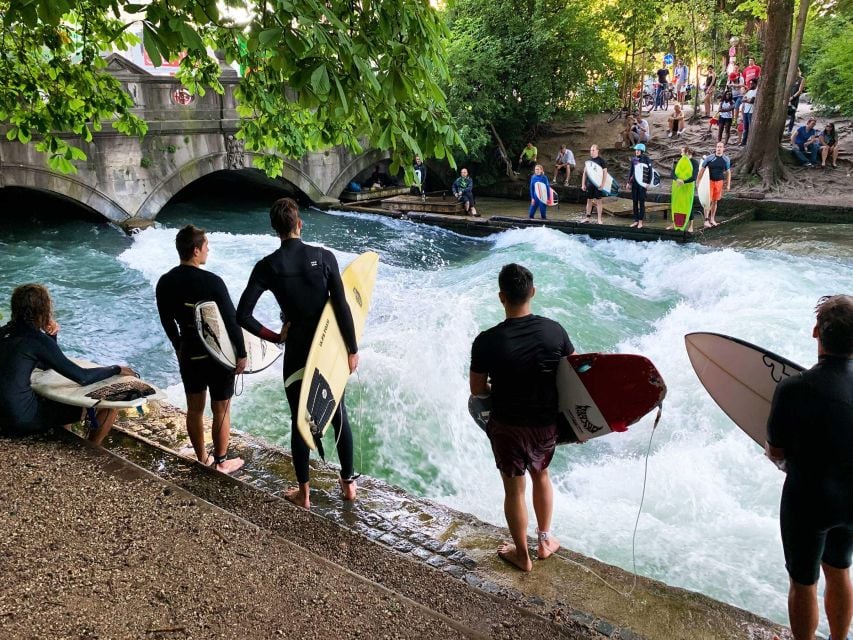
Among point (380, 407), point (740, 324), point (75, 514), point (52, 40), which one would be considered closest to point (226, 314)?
point (75, 514)

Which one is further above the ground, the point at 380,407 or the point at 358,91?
the point at 358,91

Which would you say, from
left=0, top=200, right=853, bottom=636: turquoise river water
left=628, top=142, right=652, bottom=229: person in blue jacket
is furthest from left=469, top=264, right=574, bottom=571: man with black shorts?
left=628, top=142, right=652, bottom=229: person in blue jacket

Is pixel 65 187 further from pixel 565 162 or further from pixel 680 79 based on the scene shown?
pixel 680 79

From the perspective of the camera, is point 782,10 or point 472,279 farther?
point 782,10

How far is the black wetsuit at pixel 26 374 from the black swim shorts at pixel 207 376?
2.21 ft

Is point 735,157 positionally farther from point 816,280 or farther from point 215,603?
point 215,603

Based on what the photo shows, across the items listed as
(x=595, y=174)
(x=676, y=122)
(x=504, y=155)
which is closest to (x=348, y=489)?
(x=595, y=174)

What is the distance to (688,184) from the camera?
45.6 ft

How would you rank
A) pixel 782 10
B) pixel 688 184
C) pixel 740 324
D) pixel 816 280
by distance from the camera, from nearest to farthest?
pixel 740 324 → pixel 816 280 → pixel 688 184 → pixel 782 10

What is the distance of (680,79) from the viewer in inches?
1013

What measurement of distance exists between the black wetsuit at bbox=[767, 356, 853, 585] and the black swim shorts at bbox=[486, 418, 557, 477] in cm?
109

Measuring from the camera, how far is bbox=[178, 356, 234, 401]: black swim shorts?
4.09 meters

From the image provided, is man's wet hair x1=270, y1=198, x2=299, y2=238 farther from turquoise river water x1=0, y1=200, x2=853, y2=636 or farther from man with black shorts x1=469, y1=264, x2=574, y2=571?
turquoise river water x1=0, y1=200, x2=853, y2=636

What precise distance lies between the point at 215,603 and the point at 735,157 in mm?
20367
